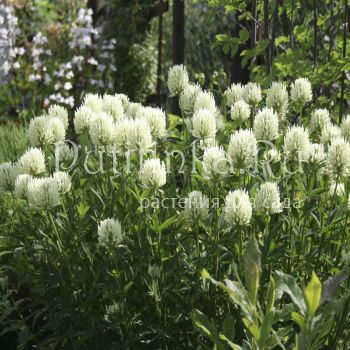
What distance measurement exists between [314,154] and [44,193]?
90 cm

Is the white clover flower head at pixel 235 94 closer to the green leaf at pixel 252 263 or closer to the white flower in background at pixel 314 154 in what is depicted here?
the white flower in background at pixel 314 154

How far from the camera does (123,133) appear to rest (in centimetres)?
237

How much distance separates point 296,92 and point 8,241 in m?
1.61

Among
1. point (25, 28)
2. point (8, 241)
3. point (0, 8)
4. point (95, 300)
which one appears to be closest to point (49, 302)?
point (95, 300)

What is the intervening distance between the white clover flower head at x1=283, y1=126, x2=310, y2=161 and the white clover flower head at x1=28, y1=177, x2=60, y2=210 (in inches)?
30.9

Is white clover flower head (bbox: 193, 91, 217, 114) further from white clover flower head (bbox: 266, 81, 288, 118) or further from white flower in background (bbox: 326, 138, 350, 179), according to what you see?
white flower in background (bbox: 326, 138, 350, 179)

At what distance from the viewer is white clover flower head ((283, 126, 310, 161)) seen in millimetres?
2324

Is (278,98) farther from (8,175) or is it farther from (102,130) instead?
(8,175)

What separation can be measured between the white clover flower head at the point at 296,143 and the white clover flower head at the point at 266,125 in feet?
0.24

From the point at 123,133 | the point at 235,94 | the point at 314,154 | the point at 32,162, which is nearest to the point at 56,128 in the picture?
the point at 32,162

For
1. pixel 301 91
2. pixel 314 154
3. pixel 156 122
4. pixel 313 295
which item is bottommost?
pixel 313 295

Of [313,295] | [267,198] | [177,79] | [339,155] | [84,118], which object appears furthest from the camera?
[177,79]

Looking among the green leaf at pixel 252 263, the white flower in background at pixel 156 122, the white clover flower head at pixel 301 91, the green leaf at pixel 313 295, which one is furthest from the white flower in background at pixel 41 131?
the green leaf at pixel 313 295

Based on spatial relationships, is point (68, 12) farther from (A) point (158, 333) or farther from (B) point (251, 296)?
(B) point (251, 296)
